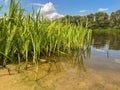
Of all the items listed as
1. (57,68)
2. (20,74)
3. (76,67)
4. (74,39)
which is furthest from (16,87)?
(74,39)

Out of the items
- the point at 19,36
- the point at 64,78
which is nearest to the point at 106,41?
the point at 19,36

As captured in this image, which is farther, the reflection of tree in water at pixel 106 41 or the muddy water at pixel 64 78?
the reflection of tree in water at pixel 106 41

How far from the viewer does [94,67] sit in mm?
2613

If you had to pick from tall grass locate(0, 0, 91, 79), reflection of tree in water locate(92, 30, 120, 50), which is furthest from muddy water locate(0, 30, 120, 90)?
reflection of tree in water locate(92, 30, 120, 50)

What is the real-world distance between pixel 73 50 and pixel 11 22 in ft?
5.63

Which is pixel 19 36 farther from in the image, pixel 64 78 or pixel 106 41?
pixel 106 41

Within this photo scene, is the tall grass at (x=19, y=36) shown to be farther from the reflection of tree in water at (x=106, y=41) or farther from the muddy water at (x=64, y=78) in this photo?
the reflection of tree in water at (x=106, y=41)

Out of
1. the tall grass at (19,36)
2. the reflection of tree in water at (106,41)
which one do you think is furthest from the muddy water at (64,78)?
the reflection of tree in water at (106,41)

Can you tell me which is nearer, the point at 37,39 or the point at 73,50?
the point at 37,39

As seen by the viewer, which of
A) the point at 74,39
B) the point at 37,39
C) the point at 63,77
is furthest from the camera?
the point at 74,39

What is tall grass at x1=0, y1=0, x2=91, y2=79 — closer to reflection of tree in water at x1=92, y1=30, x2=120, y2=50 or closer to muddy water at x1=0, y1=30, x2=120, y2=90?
muddy water at x1=0, y1=30, x2=120, y2=90

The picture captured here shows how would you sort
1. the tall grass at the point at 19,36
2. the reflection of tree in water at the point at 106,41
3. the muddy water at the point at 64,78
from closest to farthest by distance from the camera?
the muddy water at the point at 64,78, the tall grass at the point at 19,36, the reflection of tree in water at the point at 106,41

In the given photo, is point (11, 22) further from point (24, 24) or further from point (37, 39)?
point (37, 39)

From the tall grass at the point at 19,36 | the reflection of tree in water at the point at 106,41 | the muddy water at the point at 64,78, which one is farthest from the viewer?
the reflection of tree in water at the point at 106,41
